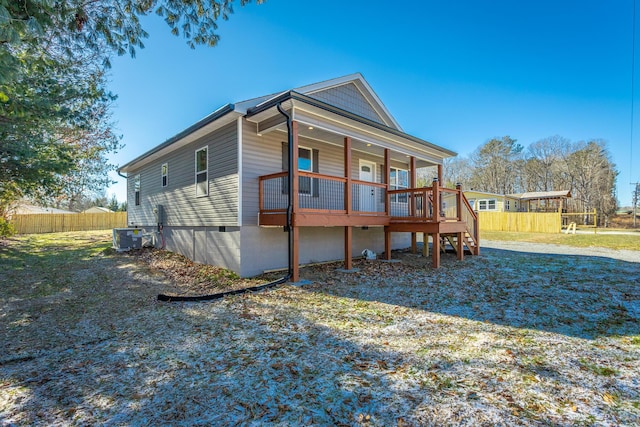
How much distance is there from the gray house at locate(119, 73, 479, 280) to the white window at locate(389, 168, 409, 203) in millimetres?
124

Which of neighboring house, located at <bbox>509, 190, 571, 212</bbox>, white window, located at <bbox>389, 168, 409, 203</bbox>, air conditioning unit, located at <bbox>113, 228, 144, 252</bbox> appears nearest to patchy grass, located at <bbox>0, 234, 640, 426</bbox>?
air conditioning unit, located at <bbox>113, 228, 144, 252</bbox>

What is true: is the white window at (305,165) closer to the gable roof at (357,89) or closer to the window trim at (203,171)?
the gable roof at (357,89)

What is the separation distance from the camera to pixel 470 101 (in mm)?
25906

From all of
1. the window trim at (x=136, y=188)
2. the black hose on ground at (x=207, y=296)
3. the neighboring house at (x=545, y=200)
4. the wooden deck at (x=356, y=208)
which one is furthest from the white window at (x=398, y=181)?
the neighboring house at (x=545, y=200)

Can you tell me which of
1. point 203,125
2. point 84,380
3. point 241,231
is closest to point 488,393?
point 84,380

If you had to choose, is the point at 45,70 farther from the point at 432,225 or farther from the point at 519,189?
the point at 519,189

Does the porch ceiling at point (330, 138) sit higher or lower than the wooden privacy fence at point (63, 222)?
higher

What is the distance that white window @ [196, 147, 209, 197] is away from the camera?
9219mm

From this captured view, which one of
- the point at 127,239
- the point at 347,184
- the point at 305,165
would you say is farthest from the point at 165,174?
the point at 347,184

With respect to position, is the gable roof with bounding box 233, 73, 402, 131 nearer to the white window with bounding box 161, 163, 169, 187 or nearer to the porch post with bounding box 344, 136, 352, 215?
the porch post with bounding box 344, 136, 352, 215

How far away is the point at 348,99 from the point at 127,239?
10649mm

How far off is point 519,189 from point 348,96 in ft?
142

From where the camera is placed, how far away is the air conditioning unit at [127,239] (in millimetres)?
12469

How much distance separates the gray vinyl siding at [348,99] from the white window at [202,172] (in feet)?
13.3
